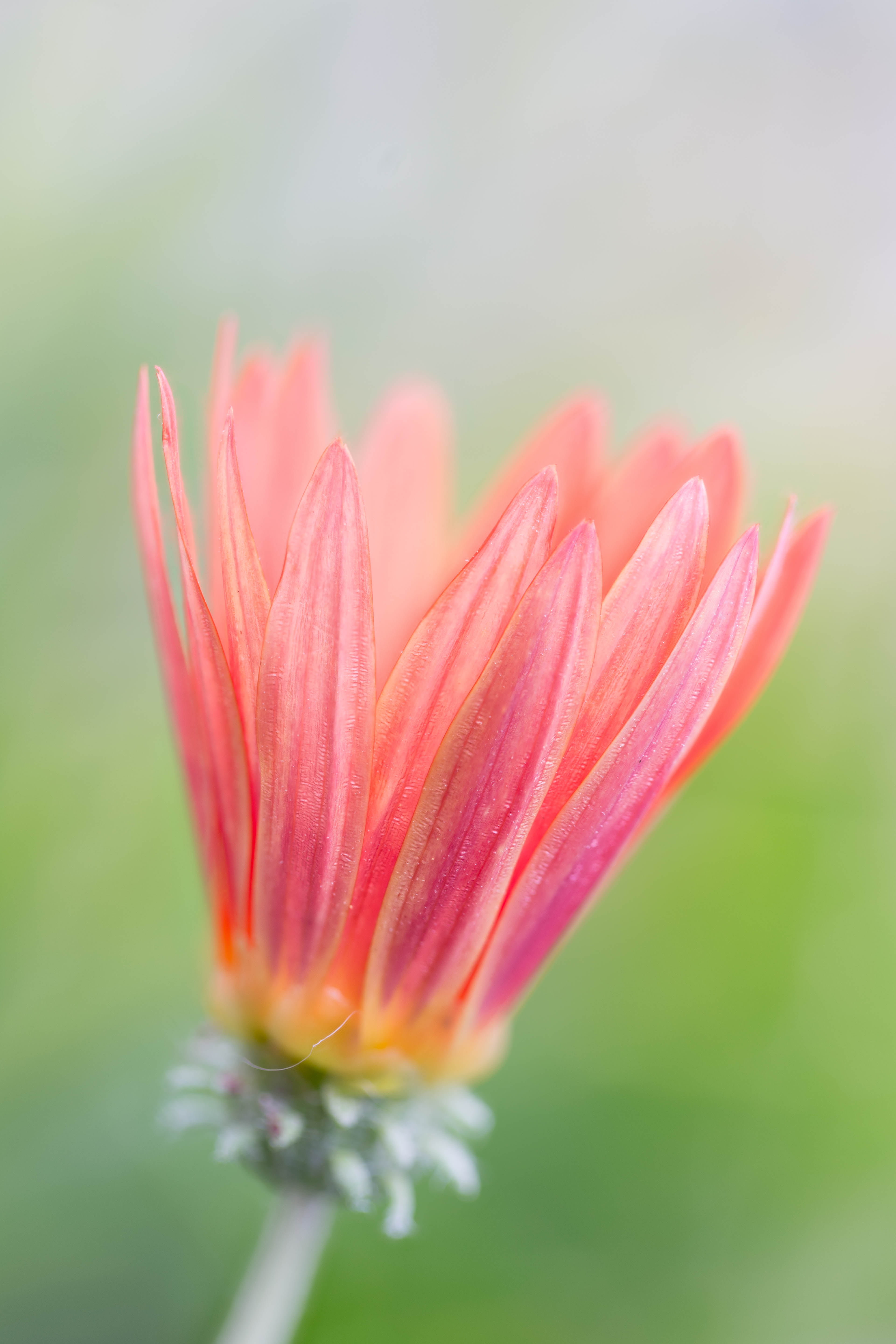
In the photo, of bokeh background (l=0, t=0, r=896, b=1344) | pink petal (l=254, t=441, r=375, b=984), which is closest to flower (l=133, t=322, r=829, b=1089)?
pink petal (l=254, t=441, r=375, b=984)

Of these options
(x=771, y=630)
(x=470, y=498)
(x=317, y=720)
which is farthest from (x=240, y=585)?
(x=470, y=498)

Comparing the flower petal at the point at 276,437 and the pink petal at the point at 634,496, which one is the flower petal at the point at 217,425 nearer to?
the flower petal at the point at 276,437

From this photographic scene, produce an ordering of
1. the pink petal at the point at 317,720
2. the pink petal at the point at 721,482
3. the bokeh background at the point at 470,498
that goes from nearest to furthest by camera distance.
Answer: the pink petal at the point at 317,720 → the pink petal at the point at 721,482 → the bokeh background at the point at 470,498

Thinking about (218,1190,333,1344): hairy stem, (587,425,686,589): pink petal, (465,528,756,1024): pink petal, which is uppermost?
(587,425,686,589): pink petal

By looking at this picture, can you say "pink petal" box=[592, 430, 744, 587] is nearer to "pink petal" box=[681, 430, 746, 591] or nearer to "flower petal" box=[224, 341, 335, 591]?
"pink petal" box=[681, 430, 746, 591]

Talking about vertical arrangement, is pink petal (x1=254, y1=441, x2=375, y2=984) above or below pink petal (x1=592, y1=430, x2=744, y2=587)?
below

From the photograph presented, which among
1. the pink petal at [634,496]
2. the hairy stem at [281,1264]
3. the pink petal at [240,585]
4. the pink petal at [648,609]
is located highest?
the pink petal at [634,496]

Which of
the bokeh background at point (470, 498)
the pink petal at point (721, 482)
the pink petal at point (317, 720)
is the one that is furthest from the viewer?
Answer: the bokeh background at point (470, 498)

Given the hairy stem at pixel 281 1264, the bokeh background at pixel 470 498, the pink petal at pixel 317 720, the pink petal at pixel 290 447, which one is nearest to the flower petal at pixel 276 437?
the pink petal at pixel 290 447
